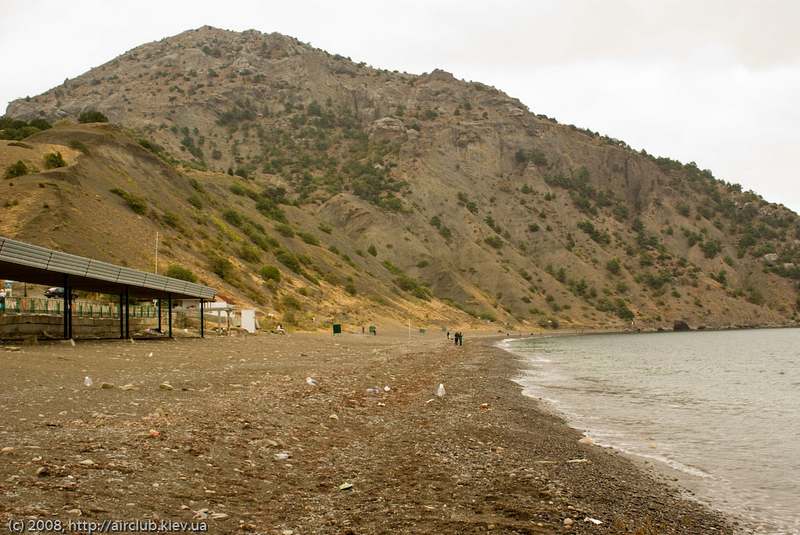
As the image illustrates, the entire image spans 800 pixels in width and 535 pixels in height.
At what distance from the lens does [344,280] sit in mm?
79375

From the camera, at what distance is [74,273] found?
2536cm

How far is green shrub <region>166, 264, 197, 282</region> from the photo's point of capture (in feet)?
153

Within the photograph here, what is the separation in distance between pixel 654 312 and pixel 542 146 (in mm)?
53366

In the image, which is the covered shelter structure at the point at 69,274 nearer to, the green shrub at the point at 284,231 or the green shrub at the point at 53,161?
the green shrub at the point at 53,161

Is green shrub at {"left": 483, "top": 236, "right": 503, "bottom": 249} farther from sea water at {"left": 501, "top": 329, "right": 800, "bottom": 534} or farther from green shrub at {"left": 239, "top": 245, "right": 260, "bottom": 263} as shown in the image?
sea water at {"left": 501, "top": 329, "right": 800, "bottom": 534}

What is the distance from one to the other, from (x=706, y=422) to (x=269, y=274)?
49.7 meters

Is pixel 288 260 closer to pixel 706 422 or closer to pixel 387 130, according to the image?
pixel 706 422

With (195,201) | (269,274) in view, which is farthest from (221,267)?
(195,201)

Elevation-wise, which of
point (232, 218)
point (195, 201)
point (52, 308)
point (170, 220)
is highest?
point (195, 201)

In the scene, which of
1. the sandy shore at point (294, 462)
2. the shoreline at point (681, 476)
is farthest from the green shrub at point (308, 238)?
the shoreline at point (681, 476)

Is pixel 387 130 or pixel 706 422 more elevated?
pixel 387 130

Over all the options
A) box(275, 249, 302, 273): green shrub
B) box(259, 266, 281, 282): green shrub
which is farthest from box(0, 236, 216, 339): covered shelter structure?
box(275, 249, 302, 273): green shrub

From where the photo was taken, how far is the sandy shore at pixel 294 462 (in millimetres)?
6922

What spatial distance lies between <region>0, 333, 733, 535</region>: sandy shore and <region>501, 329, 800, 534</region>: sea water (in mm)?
1161
